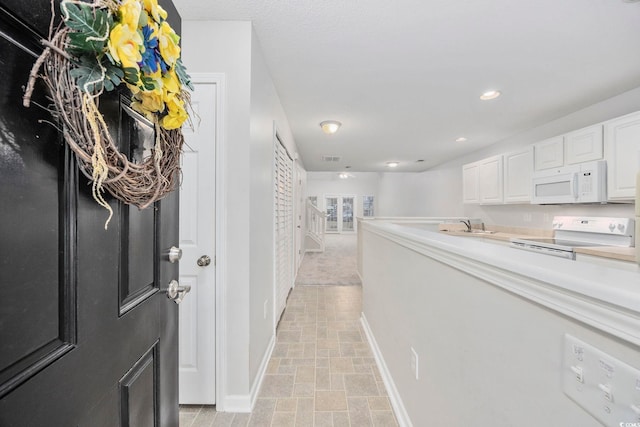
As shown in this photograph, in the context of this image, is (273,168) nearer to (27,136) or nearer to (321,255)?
(27,136)

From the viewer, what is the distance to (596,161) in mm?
2568

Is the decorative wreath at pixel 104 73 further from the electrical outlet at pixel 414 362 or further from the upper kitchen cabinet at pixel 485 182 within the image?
the upper kitchen cabinet at pixel 485 182

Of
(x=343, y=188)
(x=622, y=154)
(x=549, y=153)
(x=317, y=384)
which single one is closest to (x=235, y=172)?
(x=317, y=384)

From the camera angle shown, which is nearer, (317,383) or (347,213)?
(317,383)

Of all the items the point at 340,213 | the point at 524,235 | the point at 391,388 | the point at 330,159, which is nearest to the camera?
the point at 391,388

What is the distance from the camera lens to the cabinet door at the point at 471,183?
4.60m

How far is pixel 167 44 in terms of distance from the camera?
64 cm

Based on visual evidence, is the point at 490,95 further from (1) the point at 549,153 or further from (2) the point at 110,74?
(2) the point at 110,74

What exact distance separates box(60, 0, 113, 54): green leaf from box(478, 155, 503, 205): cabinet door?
4803mm

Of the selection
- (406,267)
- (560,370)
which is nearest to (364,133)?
(406,267)

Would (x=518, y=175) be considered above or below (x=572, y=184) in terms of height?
above

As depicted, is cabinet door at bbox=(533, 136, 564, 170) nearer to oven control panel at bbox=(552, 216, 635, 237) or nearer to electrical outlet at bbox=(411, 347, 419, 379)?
oven control panel at bbox=(552, 216, 635, 237)

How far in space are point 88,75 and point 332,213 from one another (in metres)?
12.1

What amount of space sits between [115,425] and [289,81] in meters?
2.50
